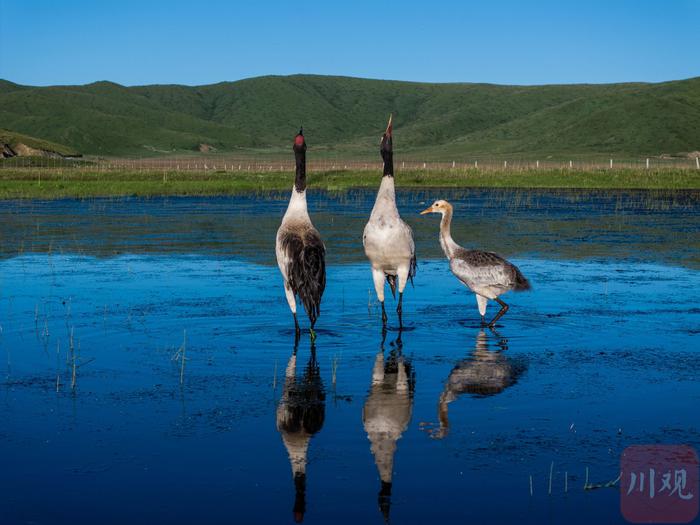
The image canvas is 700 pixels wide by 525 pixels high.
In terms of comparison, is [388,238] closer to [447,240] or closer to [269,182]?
[447,240]

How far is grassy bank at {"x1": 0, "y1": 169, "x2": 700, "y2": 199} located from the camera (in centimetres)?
5306

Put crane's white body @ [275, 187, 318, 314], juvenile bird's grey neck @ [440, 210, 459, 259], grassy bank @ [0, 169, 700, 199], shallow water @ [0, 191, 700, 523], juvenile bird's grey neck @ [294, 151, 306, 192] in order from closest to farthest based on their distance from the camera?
shallow water @ [0, 191, 700, 523] → crane's white body @ [275, 187, 318, 314] → juvenile bird's grey neck @ [294, 151, 306, 192] → juvenile bird's grey neck @ [440, 210, 459, 259] → grassy bank @ [0, 169, 700, 199]

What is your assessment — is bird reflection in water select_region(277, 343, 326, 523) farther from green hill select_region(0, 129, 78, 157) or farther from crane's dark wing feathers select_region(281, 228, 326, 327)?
green hill select_region(0, 129, 78, 157)

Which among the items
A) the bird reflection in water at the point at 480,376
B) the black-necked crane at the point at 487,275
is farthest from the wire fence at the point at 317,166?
the bird reflection in water at the point at 480,376

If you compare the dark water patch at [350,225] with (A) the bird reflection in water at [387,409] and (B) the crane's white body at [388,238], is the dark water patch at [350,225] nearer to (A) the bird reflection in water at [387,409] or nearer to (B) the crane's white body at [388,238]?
(B) the crane's white body at [388,238]

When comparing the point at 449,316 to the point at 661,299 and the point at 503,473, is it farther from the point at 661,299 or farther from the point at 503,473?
the point at 503,473

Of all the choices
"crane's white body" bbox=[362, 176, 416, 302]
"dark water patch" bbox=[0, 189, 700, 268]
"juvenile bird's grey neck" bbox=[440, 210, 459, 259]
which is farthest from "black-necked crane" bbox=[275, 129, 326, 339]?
"dark water patch" bbox=[0, 189, 700, 268]

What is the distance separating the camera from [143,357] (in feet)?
38.9

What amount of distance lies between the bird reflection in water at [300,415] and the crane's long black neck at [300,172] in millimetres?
2981

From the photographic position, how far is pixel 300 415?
9.23m

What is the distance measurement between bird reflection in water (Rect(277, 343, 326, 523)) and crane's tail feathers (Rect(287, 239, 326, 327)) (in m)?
1.03

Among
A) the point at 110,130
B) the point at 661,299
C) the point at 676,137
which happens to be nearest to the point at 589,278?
the point at 661,299

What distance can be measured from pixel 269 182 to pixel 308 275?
49.2 metres

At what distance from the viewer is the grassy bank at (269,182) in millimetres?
53062
